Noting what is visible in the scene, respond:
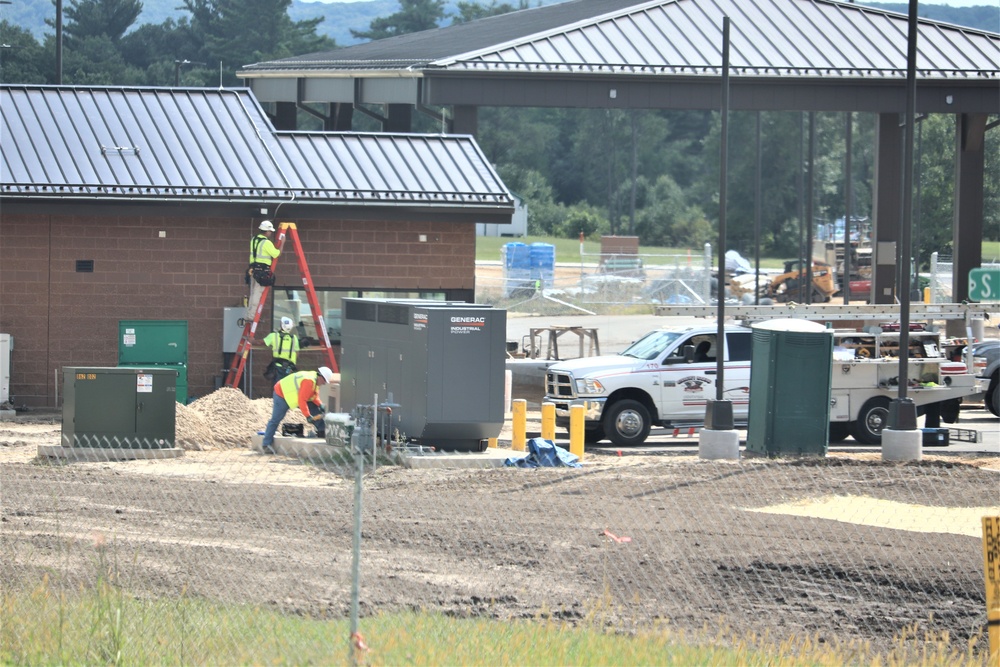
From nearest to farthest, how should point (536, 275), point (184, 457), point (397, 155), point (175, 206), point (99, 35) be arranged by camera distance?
point (184, 457)
point (175, 206)
point (397, 155)
point (536, 275)
point (99, 35)

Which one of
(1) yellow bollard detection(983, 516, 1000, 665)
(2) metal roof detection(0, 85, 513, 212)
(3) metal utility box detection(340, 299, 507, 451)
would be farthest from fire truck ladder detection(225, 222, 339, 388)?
(1) yellow bollard detection(983, 516, 1000, 665)

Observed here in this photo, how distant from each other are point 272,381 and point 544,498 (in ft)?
33.9

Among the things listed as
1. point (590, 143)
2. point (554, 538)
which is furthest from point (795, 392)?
point (590, 143)

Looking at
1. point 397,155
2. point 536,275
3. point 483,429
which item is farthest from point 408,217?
point 536,275

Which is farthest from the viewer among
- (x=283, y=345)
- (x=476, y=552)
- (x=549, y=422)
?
(x=283, y=345)

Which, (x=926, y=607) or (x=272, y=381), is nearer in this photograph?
(x=926, y=607)

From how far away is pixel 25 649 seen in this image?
955 cm

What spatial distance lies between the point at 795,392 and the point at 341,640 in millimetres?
12595

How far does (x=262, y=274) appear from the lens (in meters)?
24.8

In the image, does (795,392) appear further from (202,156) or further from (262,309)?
(202,156)

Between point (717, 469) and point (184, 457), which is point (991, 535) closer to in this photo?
point (717, 469)

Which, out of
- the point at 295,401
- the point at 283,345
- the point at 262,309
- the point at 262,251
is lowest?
the point at 295,401

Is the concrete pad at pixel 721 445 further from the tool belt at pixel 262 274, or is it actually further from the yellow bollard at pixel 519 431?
the tool belt at pixel 262 274

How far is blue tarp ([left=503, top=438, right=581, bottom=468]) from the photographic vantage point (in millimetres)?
19656
